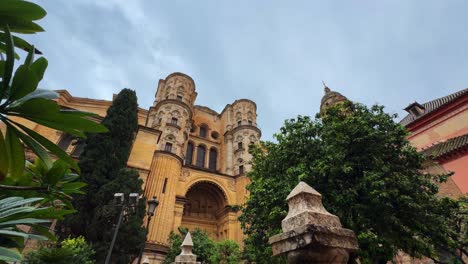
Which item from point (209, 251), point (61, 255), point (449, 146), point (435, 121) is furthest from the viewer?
point (209, 251)

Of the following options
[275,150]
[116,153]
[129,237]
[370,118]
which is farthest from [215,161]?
[370,118]

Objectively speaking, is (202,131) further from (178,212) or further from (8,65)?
(8,65)

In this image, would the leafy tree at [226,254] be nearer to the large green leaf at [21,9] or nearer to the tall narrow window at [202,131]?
the large green leaf at [21,9]

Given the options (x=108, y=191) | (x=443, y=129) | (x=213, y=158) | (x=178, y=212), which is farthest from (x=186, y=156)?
(x=443, y=129)

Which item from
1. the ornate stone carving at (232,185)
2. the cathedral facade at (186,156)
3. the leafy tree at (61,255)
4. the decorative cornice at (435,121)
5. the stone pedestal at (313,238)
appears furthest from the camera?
the ornate stone carving at (232,185)

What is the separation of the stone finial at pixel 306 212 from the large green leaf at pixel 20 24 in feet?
8.31

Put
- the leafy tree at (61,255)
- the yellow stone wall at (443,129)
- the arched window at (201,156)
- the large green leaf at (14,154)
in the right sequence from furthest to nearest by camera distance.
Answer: the arched window at (201,156) < the yellow stone wall at (443,129) < the leafy tree at (61,255) < the large green leaf at (14,154)

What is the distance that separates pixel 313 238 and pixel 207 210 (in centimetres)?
2552

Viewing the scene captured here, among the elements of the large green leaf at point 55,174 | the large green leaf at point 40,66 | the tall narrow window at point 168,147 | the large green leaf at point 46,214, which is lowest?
the large green leaf at point 46,214

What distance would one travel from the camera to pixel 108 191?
13.8 meters

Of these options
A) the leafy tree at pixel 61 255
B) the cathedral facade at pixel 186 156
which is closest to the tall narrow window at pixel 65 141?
the cathedral facade at pixel 186 156

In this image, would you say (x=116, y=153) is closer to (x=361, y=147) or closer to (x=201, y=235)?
(x=201, y=235)

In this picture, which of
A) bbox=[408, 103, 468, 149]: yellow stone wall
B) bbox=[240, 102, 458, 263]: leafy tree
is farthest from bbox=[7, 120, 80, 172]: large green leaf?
bbox=[408, 103, 468, 149]: yellow stone wall

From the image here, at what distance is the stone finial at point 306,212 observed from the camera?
7.20 feet
